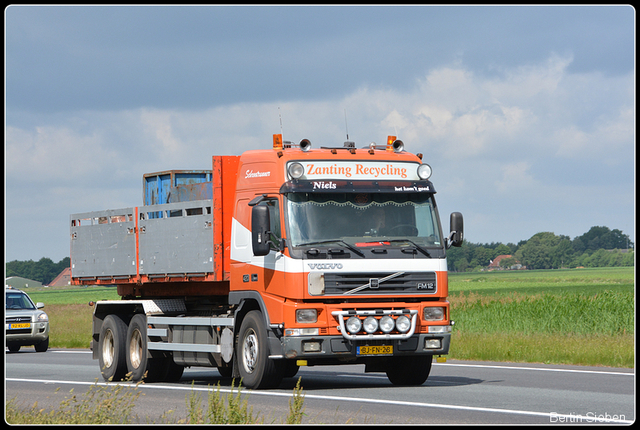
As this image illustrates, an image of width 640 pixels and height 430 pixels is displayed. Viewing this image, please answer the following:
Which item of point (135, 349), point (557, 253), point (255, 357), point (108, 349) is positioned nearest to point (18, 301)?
point (108, 349)

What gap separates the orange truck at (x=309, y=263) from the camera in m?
13.2

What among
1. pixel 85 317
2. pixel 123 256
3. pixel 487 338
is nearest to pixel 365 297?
pixel 123 256

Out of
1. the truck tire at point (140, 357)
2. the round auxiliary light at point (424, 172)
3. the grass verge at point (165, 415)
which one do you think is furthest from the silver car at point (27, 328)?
the grass verge at point (165, 415)

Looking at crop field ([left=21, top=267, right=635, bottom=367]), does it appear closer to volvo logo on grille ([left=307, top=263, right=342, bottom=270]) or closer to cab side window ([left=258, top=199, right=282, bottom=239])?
cab side window ([left=258, top=199, right=282, bottom=239])

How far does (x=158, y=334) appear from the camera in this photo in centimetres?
1620

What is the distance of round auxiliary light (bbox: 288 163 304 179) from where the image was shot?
44.6 ft

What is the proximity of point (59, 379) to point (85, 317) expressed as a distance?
105 ft

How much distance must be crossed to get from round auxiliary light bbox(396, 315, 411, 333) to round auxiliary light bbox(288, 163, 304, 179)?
2.47m

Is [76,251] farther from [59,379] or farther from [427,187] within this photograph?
[427,187]

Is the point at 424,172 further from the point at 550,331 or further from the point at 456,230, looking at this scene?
the point at 550,331

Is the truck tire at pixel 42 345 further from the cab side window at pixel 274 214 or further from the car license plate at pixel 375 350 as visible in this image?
the car license plate at pixel 375 350

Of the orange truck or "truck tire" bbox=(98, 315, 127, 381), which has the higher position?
the orange truck

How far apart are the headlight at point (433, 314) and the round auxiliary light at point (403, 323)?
334 mm

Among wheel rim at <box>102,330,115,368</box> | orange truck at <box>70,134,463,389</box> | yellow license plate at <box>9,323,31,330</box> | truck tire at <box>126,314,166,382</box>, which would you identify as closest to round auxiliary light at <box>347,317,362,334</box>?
orange truck at <box>70,134,463,389</box>
